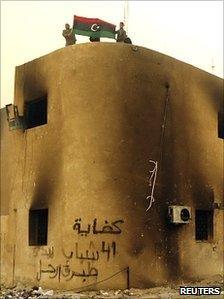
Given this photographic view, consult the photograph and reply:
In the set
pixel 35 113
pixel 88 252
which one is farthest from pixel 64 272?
pixel 35 113

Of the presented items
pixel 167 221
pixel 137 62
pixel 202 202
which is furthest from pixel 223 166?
pixel 137 62

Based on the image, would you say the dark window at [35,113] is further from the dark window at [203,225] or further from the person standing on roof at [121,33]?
the dark window at [203,225]

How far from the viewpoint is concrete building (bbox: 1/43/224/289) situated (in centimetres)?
1053

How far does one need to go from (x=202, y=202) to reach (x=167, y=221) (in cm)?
166

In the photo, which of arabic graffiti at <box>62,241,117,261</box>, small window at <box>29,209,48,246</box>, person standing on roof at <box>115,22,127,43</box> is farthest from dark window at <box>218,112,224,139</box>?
small window at <box>29,209,48,246</box>

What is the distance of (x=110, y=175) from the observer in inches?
421

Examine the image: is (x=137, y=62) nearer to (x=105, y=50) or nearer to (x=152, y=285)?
(x=105, y=50)

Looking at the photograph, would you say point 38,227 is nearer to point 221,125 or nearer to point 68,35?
point 68,35

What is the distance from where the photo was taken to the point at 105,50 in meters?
11.3

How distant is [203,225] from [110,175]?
3527mm

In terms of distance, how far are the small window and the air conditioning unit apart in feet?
10.2

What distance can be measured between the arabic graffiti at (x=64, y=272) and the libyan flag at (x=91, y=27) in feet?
19.7

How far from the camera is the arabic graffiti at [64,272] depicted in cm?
1037

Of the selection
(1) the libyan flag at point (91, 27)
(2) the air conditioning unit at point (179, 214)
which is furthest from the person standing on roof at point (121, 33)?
(2) the air conditioning unit at point (179, 214)
